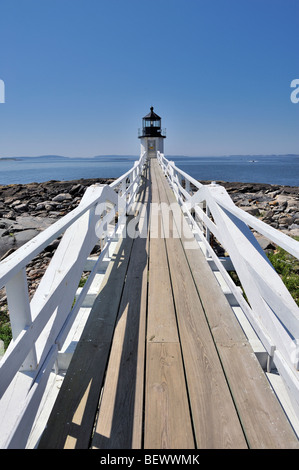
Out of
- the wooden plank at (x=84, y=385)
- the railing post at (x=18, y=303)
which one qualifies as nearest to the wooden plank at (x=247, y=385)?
the wooden plank at (x=84, y=385)

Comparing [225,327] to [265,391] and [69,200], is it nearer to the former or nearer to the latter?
[265,391]

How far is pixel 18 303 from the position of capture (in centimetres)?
143

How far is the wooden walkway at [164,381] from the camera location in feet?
5.45

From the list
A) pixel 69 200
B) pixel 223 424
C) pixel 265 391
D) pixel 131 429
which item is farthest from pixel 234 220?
pixel 69 200

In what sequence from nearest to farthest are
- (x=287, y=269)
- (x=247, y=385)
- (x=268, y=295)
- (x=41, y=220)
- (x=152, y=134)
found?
(x=268, y=295) → (x=247, y=385) → (x=287, y=269) → (x=41, y=220) → (x=152, y=134)

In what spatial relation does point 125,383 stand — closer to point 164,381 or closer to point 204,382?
point 164,381

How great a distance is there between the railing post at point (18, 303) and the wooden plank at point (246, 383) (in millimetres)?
1301

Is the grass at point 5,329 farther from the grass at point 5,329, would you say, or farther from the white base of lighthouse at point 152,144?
the white base of lighthouse at point 152,144

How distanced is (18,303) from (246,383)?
59.0 inches

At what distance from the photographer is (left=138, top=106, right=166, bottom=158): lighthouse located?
2764 centimetres

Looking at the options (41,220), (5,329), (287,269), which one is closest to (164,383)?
(5,329)

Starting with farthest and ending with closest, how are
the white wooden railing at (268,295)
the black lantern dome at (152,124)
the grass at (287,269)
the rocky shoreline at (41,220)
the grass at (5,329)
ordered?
1. the black lantern dome at (152,124)
2. the rocky shoreline at (41,220)
3. the grass at (287,269)
4. the grass at (5,329)
5. the white wooden railing at (268,295)
